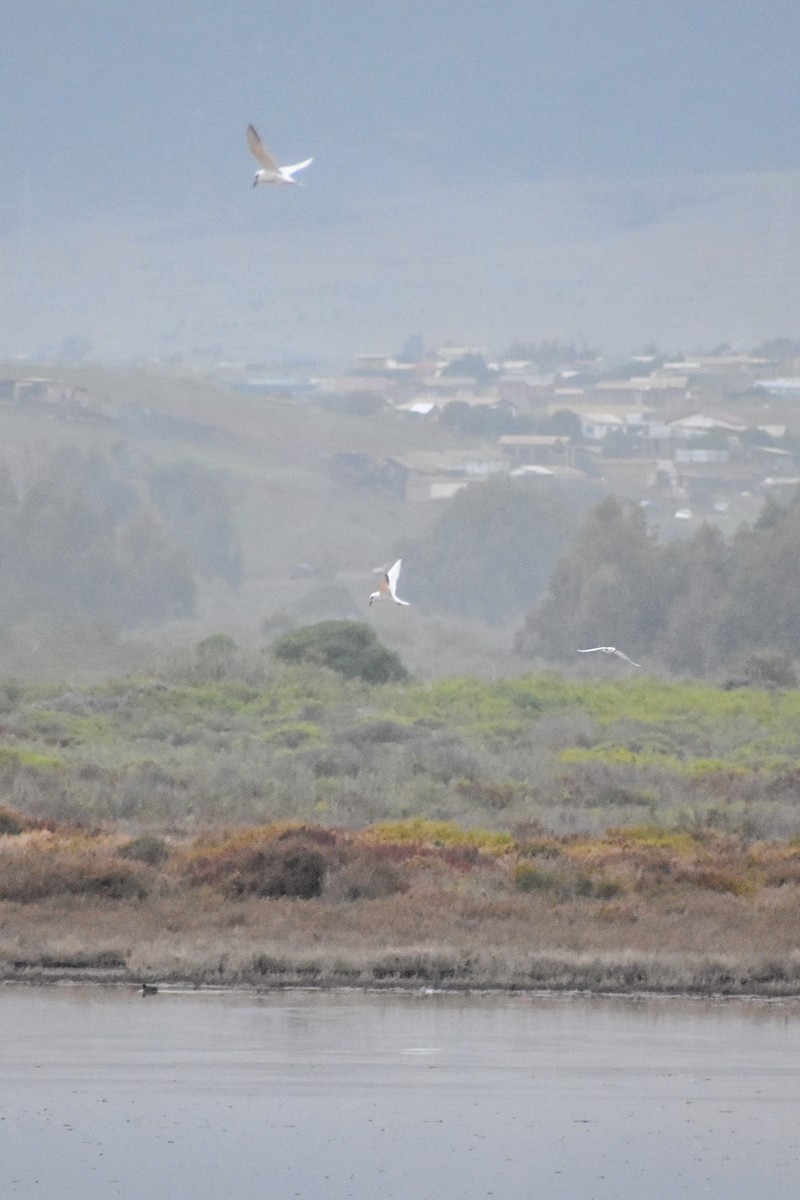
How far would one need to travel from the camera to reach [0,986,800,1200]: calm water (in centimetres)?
1012

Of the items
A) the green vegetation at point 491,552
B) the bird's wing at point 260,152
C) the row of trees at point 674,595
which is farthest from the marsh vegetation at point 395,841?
the green vegetation at point 491,552

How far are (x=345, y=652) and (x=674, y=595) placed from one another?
31007 millimetres

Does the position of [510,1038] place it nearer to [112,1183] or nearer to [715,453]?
[112,1183]

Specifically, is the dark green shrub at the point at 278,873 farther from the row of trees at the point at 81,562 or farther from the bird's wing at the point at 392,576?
the row of trees at the point at 81,562

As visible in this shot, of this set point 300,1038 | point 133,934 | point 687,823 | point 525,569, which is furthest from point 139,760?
point 525,569

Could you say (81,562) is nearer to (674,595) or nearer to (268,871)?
(674,595)

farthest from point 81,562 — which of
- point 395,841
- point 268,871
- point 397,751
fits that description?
point 268,871

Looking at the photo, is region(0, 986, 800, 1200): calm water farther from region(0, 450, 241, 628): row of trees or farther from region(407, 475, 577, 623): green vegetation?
region(407, 475, 577, 623): green vegetation

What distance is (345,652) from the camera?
57125mm

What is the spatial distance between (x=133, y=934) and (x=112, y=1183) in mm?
8194

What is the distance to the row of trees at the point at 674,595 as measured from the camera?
81.2m

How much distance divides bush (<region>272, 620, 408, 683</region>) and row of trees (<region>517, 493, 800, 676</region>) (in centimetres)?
2312

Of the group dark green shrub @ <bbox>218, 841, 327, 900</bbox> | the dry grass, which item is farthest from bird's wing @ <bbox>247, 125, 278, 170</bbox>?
dark green shrub @ <bbox>218, 841, 327, 900</bbox>

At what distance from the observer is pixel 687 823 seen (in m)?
27.8
